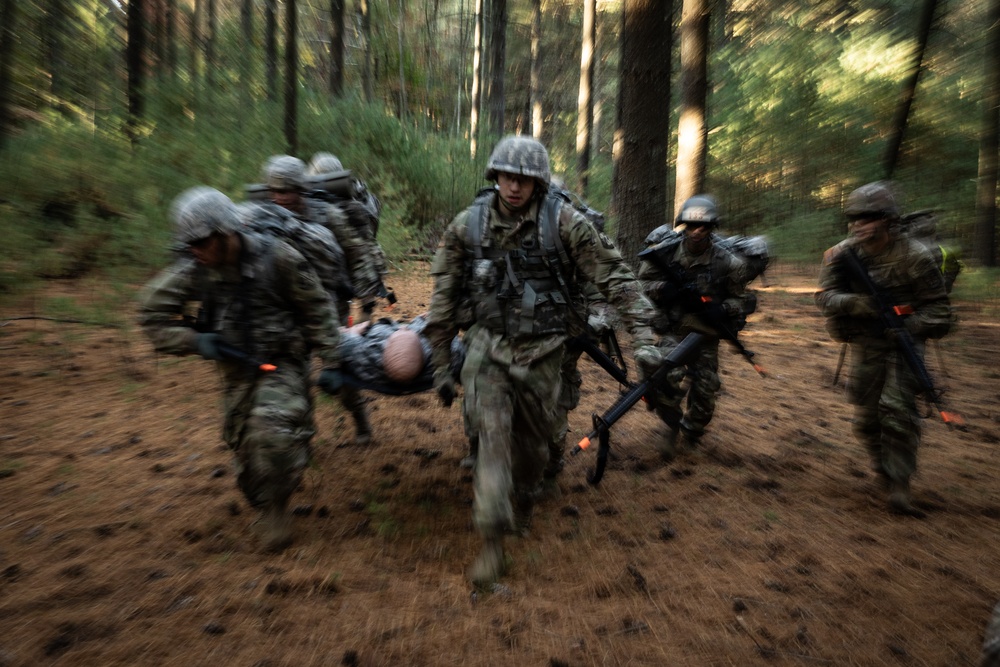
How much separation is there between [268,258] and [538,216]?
1626mm

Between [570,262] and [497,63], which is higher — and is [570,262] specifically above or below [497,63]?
below

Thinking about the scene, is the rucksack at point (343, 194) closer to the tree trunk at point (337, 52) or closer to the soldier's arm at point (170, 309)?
the soldier's arm at point (170, 309)

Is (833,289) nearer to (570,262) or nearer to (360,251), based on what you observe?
(570,262)

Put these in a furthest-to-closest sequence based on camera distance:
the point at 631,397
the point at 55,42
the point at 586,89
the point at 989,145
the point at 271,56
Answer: the point at 586,89, the point at 271,56, the point at 989,145, the point at 55,42, the point at 631,397

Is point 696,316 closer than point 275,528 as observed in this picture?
No

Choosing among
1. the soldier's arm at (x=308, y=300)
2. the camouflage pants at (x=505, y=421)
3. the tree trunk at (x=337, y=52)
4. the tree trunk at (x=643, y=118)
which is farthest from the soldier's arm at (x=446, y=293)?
the tree trunk at (x=337, y=52)

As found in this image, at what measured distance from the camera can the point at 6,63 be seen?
8.63 m

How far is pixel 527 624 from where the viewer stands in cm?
314

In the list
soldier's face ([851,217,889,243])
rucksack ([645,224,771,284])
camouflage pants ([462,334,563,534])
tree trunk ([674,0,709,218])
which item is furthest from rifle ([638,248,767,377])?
tree trunk ([674,0,709,218])

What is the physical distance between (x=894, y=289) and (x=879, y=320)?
0.79ft

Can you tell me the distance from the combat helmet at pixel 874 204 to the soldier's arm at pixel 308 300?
3.60 meters

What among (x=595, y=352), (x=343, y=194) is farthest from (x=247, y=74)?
(x=595, y=352)

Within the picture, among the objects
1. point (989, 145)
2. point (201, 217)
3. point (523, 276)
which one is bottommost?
point (523, 276)

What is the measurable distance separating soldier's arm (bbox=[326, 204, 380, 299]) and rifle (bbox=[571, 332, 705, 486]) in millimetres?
2322
